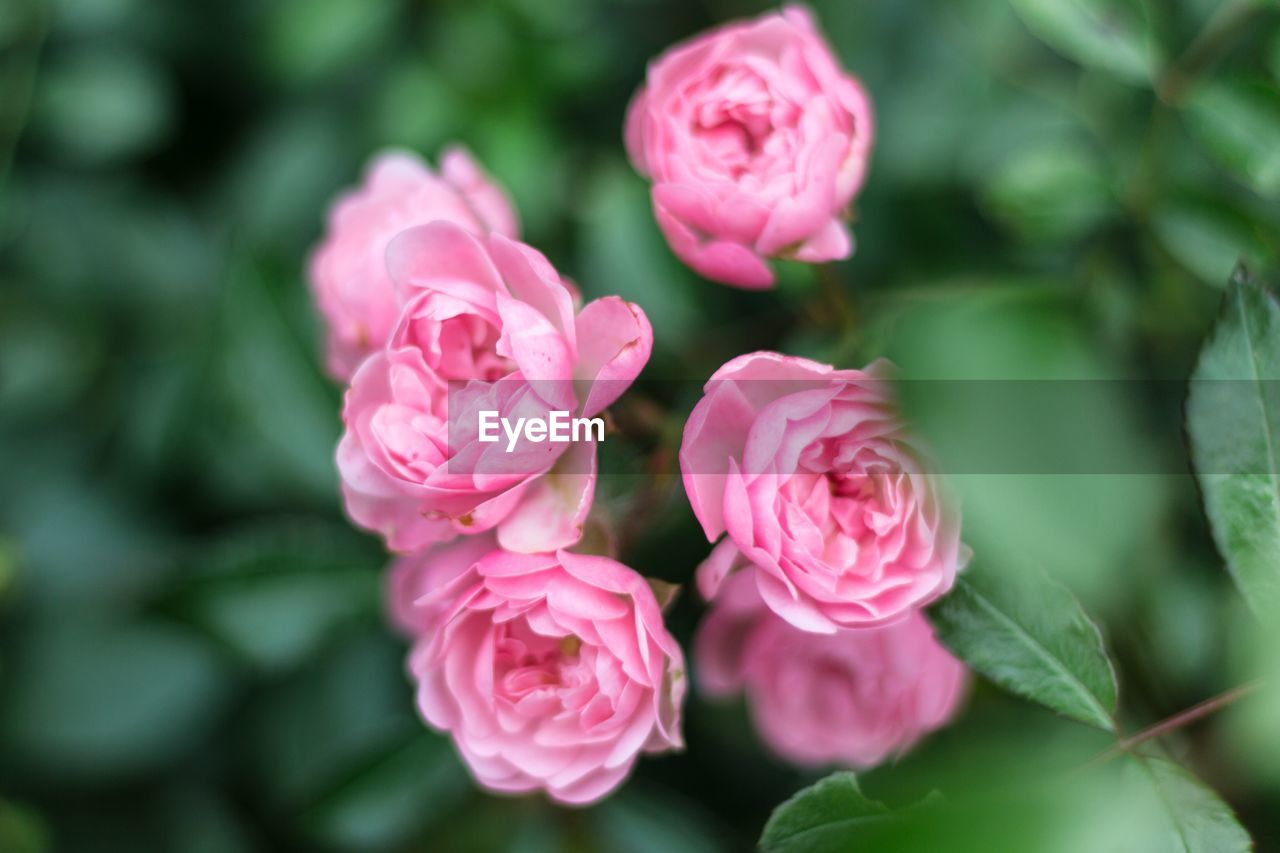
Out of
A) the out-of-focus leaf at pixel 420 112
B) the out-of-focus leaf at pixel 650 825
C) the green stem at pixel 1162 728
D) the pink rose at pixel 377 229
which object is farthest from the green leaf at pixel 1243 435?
the out-of-focus leaf at pixel 420 112

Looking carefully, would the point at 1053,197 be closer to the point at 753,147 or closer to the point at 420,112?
the point at 753,147

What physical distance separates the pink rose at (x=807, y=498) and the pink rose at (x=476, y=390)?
7 cm

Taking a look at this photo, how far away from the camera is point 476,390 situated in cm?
63

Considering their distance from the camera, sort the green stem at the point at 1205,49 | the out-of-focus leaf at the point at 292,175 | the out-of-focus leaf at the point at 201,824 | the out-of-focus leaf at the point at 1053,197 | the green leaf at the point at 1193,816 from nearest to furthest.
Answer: the green leaf at the point at 1193,816, the green stem at the point at 1205,49, the out-of-focus leaf at the point at 1053,197, the out-of-focus leaf at the point at 201,824, the out-of-focus leaf at the point at 292,175

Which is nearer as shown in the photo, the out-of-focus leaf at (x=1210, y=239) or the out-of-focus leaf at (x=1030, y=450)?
the out-of-focus leaf at (x=1030, y=450)

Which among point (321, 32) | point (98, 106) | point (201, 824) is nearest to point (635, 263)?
point (321, 32)

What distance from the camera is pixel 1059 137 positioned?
1.14 m

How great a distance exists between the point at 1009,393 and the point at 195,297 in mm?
1156

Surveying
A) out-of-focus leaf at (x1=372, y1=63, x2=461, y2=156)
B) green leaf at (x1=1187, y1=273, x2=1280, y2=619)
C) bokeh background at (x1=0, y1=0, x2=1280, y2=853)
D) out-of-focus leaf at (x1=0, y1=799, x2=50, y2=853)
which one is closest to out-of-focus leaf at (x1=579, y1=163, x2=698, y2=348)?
bokeh background at (x1=0, y1=0, x2=1280, y2=853)

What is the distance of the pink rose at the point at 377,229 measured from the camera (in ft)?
2.39

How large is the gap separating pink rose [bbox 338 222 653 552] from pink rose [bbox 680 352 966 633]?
2.7 inches

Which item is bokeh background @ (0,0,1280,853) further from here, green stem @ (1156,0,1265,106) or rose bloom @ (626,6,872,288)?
rose bloom @ (626,6,872,288)

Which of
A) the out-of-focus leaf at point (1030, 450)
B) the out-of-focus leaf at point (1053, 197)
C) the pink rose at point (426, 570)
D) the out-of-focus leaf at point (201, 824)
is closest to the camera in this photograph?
the out-of-focus leaf at point (1030, 450)

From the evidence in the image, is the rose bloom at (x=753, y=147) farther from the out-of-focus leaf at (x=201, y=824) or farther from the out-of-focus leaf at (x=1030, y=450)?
the out-of-focus leaf at (x=201, y=824)
